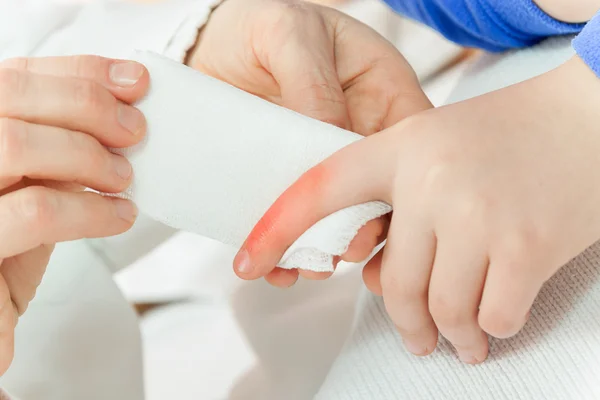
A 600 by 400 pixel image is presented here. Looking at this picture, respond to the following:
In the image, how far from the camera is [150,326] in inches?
28.6

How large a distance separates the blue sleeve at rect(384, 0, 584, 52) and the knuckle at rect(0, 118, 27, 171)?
0.35 m

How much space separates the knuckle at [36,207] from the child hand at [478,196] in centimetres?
11

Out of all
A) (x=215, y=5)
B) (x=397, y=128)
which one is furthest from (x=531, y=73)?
(x=215, y=5)

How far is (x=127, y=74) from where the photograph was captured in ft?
1.11

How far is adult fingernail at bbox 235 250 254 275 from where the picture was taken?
0.35 metres

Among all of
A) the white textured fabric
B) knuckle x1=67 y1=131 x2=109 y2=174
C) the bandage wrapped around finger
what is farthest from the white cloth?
knuckle x1=67 y1=131 x2=109 y2=174

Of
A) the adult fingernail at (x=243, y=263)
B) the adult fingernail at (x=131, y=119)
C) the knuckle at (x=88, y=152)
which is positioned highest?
the adult fingernail at (x=131, y=119)

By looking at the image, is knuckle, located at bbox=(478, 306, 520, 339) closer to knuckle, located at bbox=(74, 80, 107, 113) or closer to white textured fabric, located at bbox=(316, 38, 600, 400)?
white textured fabric, located at bbox=(316, 38, 600, 400)

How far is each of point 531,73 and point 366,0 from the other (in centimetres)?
44

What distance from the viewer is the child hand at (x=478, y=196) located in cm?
32

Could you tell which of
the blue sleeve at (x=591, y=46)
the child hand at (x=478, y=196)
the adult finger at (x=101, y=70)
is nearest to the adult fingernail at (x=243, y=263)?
the child hand at (x=478, y=196)

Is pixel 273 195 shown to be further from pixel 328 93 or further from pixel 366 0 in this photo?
pixel 366 0

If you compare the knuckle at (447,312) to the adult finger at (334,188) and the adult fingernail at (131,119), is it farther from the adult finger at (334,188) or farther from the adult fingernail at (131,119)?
the adult fingernail at (131,119)

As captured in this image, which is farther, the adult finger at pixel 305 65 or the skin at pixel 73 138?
the adult finger at pixel 305 65
